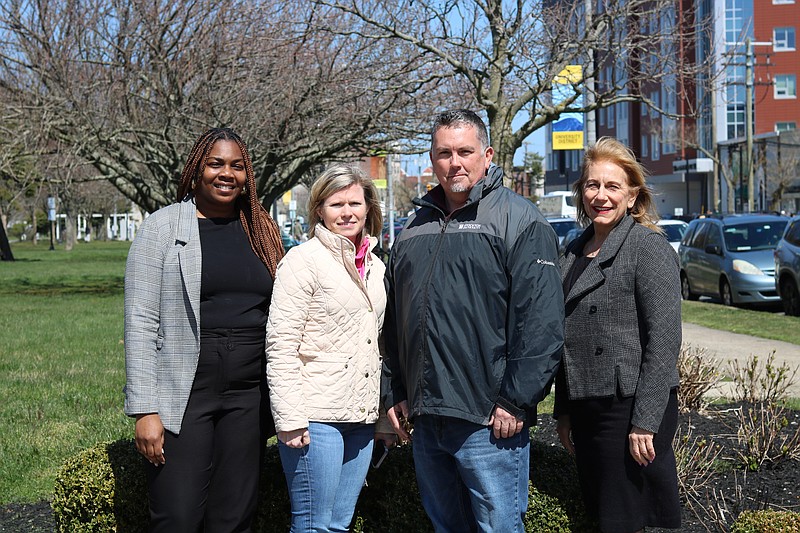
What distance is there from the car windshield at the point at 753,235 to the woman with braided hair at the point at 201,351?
636 inches

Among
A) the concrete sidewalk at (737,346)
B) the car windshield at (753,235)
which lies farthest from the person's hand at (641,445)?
the car windshield at (753,235)

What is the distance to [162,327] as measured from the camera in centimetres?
392

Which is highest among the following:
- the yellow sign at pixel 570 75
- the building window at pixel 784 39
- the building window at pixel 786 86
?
the building window at pixel 784 39

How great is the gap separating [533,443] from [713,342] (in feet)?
27.9

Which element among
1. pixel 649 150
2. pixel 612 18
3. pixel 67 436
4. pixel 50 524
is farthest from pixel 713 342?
pixel 649 150

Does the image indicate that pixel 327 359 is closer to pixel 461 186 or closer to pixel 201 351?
pixel 201 351

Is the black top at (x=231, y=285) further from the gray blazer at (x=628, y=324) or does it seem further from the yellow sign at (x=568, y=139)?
the yellow sign at (x=568, y=139)

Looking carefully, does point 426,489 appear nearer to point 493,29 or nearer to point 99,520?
point 99,520

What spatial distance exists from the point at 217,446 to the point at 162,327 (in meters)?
0.53

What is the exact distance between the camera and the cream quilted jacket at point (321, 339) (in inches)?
148

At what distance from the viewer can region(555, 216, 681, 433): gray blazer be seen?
367cm

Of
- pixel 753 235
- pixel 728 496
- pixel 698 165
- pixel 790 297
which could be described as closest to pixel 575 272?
pixel 728 496

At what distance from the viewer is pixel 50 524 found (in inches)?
222

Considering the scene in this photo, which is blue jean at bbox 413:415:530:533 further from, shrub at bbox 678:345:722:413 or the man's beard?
shrub at bbox 678:345:722:413
